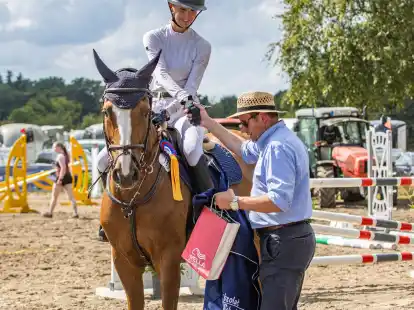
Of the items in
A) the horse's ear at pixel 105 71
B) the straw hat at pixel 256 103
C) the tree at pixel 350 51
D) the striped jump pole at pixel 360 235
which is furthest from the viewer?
the tree at pixel 350 51

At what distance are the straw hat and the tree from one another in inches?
716

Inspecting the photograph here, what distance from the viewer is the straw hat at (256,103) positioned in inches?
200

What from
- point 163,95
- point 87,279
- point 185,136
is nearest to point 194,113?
point 185,136

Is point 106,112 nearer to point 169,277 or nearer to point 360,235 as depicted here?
point 169,277

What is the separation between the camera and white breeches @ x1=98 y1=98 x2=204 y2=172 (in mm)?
6516

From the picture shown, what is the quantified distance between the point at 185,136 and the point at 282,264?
2076mm

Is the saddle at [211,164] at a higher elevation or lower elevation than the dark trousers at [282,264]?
higher

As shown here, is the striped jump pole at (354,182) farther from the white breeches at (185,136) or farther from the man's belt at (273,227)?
the man's belt at (273,227)

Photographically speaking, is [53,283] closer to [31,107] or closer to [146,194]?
[146,194]

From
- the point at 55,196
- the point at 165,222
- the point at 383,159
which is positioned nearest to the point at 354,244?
the point at 383,159

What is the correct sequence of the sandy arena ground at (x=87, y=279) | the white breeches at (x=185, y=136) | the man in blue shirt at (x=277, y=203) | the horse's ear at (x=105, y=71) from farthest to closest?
the sandy arena ground at (x=87, y=279), the white breeches at (x=185, y=136), the horse's ear at (x=105, y=71), the man in blue shirt at (x=277, y=203)

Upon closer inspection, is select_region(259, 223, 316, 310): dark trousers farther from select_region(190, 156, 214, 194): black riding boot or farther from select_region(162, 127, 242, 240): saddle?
select_region(190, 156, 214, 194): black riding boot

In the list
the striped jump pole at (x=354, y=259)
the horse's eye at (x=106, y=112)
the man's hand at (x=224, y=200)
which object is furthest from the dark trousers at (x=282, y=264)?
the striped jump pole at (x=354, y=259)

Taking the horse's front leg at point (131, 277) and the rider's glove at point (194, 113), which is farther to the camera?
the horse's front leg at point (131, 277)
